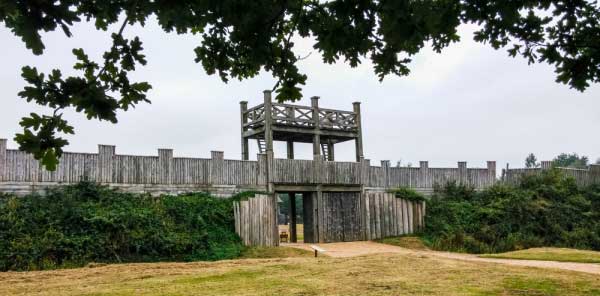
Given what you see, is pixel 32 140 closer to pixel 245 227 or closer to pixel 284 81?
pixel 284 81

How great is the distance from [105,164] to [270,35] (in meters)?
16.8

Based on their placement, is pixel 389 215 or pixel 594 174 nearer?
pixel 389 215

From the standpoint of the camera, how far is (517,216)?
2623 centimetres

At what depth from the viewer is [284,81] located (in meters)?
5.43

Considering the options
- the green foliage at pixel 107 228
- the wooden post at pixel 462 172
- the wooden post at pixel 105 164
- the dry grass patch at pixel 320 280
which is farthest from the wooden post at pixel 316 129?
the dry grass patch at pixel 320 280

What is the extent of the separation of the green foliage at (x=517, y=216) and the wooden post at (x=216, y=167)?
974 cm

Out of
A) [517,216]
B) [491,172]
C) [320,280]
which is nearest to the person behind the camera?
[320,280]

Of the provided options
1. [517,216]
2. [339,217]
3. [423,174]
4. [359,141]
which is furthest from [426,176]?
[339,217]

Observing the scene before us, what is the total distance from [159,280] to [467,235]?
16746 millimetres

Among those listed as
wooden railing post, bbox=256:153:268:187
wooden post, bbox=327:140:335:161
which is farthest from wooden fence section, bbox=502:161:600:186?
wooden railing post, bbox=256:153:268:187

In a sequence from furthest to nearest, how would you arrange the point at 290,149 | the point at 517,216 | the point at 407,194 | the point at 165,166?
the point at 290,149, the point at 407,194, the point at 517,216, the point at 165,166

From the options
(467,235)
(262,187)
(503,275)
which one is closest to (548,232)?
(467,235)

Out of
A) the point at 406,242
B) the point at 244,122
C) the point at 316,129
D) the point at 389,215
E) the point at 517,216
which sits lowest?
the point at 406,242

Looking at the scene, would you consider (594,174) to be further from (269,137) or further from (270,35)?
(270,35)
